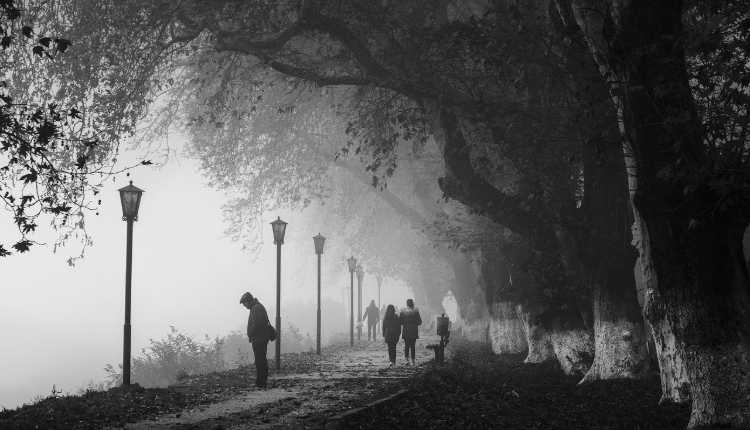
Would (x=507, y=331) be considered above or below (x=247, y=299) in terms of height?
below

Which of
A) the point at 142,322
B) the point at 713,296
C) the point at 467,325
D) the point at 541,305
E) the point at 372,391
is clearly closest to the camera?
the point at 713,296

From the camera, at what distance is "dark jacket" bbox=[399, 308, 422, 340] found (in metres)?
22.9

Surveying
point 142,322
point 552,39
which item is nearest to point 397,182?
point 552,39

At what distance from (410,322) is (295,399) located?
9.87 meters

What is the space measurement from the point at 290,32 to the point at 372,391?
7258mm

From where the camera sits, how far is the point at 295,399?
44.6 ft

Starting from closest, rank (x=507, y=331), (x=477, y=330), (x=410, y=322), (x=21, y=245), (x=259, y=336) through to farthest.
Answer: (x=21, y=245) → (x=259, y=336) → (x=410, y=322) → (x=507, y=331) → (x=477, y=330)

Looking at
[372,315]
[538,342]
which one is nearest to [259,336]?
[538,342]

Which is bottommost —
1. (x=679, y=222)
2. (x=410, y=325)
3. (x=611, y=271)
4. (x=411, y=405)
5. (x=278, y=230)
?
(x=411, y=405)

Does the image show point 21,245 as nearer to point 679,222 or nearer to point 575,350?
point 679,222

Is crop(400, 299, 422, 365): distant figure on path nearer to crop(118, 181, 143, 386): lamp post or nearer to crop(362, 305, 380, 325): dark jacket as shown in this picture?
crop(118, 181, 143, 386): lamp post

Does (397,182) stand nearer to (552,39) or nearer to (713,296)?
(552,39)

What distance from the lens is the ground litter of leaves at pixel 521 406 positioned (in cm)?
1010

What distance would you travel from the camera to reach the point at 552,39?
478 inches
